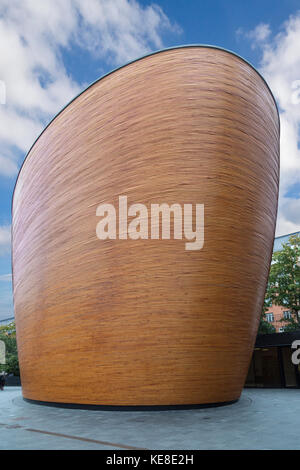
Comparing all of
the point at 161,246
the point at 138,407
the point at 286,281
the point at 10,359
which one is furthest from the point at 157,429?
the point at 10,359

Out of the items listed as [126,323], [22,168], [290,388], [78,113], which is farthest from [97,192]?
[290,388]

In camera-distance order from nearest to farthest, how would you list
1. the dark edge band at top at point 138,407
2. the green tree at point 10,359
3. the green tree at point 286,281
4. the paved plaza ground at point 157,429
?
the paved plaza ground at point 157,429 → the dark edge band at top at point 138,407 → the green tree at point 286,281 → the green tree at point 10,359

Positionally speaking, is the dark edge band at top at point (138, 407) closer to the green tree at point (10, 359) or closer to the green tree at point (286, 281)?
the green tree at point (286, 281)

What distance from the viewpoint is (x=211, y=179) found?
10.7 m

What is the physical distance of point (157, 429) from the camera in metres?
7.54

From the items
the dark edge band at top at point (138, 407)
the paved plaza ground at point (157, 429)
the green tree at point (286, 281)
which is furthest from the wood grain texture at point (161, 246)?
the green tree at point (286, 281)

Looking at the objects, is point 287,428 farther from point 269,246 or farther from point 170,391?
point 269,246

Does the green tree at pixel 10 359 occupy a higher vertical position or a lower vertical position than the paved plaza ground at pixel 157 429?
lower

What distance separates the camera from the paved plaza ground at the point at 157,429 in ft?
20.7

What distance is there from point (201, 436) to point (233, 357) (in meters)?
4.37

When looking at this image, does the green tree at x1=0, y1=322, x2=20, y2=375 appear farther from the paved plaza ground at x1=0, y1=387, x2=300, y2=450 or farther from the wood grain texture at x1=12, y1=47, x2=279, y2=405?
the paved plaza ground at x1=0, y1=387, x2=300, y2=450

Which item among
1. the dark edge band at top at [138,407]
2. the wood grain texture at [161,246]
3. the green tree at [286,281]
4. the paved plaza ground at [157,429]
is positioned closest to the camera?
the paved plaza ground at [157,429]

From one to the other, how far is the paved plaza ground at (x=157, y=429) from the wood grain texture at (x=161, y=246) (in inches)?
30.3

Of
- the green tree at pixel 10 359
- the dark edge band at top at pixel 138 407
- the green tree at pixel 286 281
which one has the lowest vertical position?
the green tree at pixel 10 359
